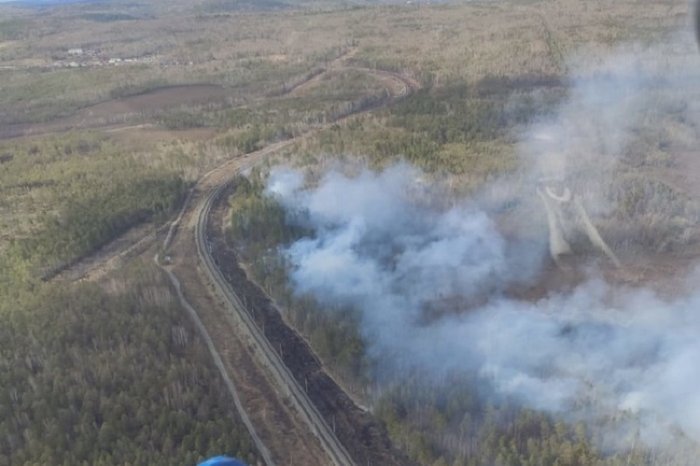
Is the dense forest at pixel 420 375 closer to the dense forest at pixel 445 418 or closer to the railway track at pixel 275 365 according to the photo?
the dense forest at pixel 445 418

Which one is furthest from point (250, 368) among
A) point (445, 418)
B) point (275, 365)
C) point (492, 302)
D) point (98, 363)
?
point (492, 302)

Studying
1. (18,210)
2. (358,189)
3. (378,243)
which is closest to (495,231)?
(378,243)

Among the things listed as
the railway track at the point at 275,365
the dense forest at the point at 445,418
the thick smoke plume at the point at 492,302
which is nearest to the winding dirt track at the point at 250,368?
the railway track at the point at 275,365

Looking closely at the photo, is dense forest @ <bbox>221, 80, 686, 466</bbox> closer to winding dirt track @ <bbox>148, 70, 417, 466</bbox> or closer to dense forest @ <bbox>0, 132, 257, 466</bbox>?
winding dirt track @ <bbox>148, 70, 417, 466</bbox>

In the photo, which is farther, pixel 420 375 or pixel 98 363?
pixel 98 363

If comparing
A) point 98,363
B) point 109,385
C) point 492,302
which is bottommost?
point 492,302

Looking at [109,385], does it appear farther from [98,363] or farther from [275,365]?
[275,365]

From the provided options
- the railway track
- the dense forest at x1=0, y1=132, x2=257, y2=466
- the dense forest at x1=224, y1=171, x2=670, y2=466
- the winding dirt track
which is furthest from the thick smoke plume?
the dense forest at x1=0, y1=132, x2=257, y2=466

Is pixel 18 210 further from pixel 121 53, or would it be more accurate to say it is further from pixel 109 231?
pixel 121 53
